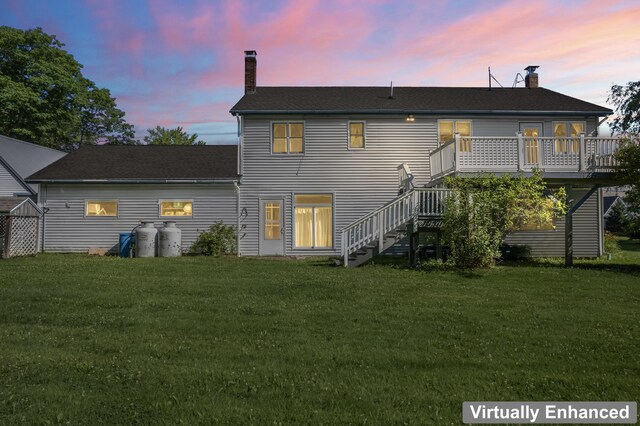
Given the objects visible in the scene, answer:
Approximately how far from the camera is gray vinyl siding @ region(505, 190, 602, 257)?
2012 cm

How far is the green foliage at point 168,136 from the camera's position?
4619 cm

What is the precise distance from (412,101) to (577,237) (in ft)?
29.8

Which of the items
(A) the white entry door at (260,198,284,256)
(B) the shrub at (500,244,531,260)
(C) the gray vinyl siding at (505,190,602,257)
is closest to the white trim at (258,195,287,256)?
(A) the white entry door at (260,198,284,256)

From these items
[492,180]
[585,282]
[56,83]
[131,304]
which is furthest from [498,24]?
[56,83]

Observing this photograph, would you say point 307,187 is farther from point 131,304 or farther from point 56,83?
point 56,83

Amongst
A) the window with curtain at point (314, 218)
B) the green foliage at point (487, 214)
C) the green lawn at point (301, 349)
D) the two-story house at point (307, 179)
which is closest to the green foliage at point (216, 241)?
the two-story house at point (307, 179)

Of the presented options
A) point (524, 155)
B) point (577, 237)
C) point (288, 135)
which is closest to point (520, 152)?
point (524, 155)

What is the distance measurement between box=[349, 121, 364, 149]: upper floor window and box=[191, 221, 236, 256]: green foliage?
242 inches

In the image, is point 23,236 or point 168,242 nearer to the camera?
point 168,242

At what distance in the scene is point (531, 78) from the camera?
78.8 feet

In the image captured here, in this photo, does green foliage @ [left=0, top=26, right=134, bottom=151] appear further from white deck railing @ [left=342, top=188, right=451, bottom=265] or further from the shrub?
the shrub

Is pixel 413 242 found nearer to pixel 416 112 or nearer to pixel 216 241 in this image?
pixel 416 112

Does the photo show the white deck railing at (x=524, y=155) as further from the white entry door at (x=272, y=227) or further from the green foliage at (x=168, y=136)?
the green foliage at (x=168, y=136)

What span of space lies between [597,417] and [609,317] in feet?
15.2
